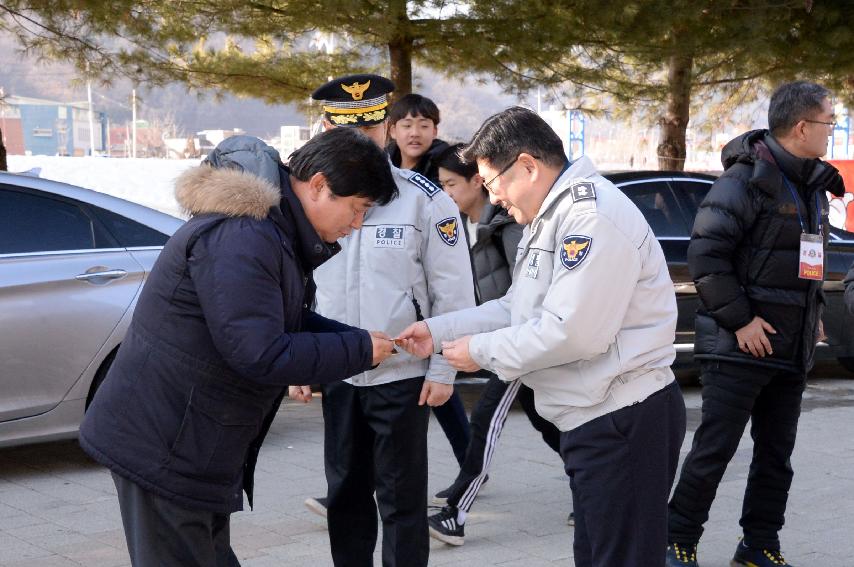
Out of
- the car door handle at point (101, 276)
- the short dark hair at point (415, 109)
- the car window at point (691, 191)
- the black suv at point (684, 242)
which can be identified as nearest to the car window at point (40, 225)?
the car door handle at point (101, 276)

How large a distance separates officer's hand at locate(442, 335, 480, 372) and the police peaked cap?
1.23m

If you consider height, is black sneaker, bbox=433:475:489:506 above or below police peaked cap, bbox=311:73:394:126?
below

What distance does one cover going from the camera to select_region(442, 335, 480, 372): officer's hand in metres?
3.05

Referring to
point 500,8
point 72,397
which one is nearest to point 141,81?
point 500,8

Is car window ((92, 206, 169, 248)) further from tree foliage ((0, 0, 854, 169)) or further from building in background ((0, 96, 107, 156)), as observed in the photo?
building in background ((0, 96, 107, 156))

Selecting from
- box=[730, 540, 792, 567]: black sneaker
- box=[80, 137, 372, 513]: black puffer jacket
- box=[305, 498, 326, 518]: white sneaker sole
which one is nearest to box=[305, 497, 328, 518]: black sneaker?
box=[305, 498, 326, 518]: white sneaker sole

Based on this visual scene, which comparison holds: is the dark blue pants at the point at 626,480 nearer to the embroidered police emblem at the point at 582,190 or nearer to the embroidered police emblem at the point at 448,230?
the embroidered police emblem at the point at 582,190

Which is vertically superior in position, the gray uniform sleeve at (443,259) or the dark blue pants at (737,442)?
the gray uniform sleeve at (443,259)

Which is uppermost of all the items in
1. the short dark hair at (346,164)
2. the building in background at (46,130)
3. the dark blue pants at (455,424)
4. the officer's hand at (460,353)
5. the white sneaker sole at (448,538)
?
the building in background at (46,130)

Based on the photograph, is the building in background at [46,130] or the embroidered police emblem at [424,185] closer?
the embroidered police emblem at [424,185]

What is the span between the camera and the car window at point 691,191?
8.11m

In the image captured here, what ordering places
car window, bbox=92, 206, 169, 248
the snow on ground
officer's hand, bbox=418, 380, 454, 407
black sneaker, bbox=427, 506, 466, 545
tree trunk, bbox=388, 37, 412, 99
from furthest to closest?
the snow on ground → tree trunk, bbox=388, 37, 412, 99 → car window, bbox=92, 206, 169, 248 → black sneaker, bbox=427, 506, 466, 545 → officer's hand, bbox=418, 380, 454, 407

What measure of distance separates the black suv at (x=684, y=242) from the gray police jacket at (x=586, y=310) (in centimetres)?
468

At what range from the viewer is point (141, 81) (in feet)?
35.3
